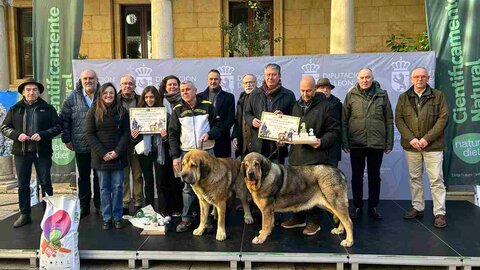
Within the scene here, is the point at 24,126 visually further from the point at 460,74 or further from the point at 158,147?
the point at 460,74

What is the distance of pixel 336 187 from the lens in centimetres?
472

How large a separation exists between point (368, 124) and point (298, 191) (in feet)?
5.13

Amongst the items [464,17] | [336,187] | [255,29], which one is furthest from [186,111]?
[255,29]

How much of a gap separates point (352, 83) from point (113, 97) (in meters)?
4.14

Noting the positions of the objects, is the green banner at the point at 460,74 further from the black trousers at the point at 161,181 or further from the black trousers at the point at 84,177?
the black trousers at the point at 84,177

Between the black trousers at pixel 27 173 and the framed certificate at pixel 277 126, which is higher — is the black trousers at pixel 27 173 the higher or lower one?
the lower one

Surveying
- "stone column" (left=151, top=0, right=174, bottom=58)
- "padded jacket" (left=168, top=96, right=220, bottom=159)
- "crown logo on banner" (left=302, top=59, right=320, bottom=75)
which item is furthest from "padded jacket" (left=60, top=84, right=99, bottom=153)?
"crown logo on banner" (left=302, top=59, right=320, bottom=75)

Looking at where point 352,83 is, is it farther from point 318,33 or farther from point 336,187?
point 318,33

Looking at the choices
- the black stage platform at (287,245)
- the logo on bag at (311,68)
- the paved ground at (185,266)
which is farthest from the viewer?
the logo on bag at (311,68)

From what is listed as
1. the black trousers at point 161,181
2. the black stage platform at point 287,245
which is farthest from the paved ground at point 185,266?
the black trousers at point 161,181

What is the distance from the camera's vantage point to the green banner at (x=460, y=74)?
6.72 meters

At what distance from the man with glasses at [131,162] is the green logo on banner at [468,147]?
5.48 m

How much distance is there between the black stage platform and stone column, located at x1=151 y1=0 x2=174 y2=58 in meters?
4.46

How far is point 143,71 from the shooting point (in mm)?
7402
